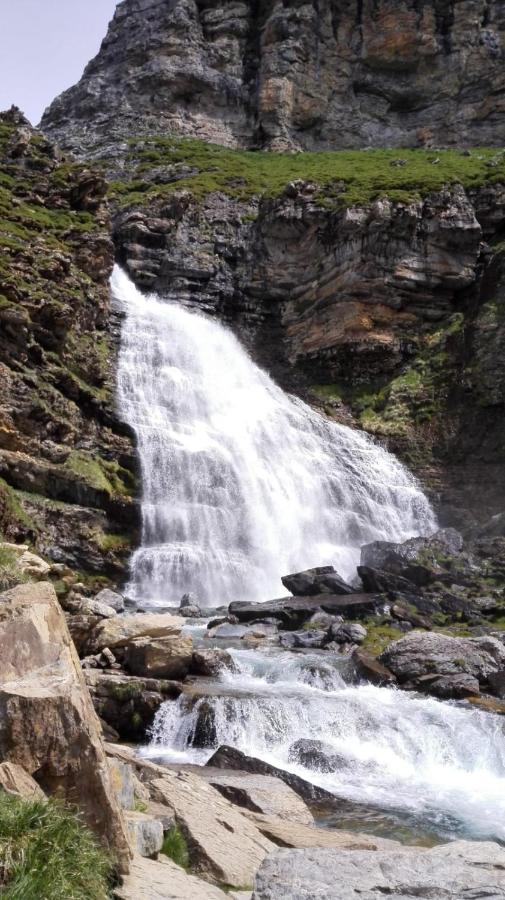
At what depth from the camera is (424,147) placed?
75.9m

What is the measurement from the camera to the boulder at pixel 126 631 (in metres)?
15.1

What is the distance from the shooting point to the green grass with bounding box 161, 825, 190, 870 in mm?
5914

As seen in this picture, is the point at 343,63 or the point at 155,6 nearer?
the point at 343,63

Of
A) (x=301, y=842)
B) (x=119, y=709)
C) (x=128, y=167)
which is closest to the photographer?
(x=301, y=842)

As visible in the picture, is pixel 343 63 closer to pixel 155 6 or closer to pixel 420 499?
pixel 155 6

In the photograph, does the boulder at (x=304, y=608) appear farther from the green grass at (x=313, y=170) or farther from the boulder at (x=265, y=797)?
the green grass at (x=313, y=170)

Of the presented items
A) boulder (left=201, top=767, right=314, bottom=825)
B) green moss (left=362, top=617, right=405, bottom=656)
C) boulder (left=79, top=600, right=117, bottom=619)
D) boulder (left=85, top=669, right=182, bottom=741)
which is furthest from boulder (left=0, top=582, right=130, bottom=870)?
green moss (left=362, top=617, right=405, bottom=656)

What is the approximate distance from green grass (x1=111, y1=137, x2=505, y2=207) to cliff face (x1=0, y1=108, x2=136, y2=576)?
19.5m

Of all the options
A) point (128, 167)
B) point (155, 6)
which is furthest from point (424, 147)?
point (155, 6)

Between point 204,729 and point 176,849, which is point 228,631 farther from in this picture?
point 176,849

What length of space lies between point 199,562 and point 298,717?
53.8ft

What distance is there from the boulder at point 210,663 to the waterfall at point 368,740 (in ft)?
2.07

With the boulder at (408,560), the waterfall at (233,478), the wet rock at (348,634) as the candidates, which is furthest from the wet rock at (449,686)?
the waterfall at (233,478)

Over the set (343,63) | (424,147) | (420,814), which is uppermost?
(343,63)
